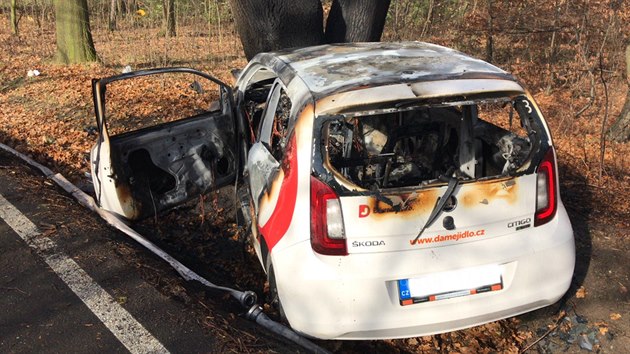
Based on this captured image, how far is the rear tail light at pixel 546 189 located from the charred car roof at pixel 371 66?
1.79 ft

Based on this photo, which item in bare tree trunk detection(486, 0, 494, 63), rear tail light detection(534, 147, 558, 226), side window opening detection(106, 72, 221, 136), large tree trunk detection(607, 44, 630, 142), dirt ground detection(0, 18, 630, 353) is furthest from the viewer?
bare tree trunk detection(486, 0, 494, 63)

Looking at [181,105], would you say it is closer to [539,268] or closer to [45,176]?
[45,176]

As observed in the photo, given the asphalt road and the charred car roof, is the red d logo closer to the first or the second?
the charred car roof

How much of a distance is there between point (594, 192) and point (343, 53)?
367cm

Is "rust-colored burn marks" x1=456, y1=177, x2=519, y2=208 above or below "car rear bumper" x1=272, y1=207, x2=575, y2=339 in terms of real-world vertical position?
above

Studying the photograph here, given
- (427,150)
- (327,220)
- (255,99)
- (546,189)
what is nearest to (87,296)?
(327,220)

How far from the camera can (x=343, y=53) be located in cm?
394

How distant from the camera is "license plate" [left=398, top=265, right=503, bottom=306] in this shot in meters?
2.91

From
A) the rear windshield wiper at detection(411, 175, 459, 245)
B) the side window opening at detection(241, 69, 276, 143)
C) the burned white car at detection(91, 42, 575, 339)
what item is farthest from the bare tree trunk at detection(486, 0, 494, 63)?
the rear windshield wiper at detection(411, 175, 459, 245)

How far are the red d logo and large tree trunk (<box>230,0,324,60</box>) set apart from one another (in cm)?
412

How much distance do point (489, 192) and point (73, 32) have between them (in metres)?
13.3

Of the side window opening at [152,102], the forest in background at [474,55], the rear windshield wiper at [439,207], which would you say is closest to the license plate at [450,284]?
the rear windshield wiper at [439,207]

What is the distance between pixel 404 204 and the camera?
291 centimetres

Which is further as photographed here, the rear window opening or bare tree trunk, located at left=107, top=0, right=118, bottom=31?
bare tree trunk, located at left=107, top=0, right=118, bottom=31
